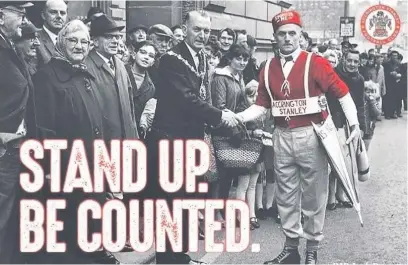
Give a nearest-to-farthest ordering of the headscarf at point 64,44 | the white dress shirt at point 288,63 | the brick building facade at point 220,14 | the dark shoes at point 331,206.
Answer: the headscarf at point 64,44, the white dress shirt at point 288,63, the dark shoes at point 331,206, the brick building facade at point 220,14

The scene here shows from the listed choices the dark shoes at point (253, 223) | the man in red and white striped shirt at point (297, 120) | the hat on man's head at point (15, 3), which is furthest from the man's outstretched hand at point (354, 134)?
the hat on man's head at point (15, 3)

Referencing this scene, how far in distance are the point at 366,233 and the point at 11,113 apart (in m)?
3.19

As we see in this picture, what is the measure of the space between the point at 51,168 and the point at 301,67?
1701 millimetres

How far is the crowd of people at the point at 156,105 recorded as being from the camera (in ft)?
12.9

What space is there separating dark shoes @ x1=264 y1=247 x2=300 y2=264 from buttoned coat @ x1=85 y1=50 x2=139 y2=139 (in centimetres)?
127

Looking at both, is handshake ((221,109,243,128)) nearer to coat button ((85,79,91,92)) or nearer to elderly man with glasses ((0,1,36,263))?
coat button ((85,79,91,92))

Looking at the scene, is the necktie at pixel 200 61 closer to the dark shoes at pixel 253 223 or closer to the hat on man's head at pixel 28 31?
the hat on man's head at pixel 28 31

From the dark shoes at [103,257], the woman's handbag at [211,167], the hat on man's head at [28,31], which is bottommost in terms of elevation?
the dark shoes at [103,257]

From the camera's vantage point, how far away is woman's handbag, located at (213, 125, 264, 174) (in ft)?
18.0

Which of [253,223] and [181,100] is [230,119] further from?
[253,223]

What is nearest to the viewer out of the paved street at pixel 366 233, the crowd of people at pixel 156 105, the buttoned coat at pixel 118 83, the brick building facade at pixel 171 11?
the crowd of people at pixel 156 105

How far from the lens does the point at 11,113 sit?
376 cm

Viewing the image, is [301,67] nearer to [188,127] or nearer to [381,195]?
[188,127]

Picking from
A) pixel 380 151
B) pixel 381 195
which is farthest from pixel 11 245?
pixel 380 151
